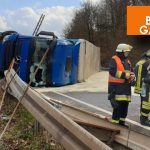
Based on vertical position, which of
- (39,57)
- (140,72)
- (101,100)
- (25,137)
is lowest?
(101,100)

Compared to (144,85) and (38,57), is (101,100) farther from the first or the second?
(38,57)

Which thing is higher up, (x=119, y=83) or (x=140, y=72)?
(x=140, y=72)

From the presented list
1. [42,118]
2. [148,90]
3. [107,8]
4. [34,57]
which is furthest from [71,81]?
[107,8]

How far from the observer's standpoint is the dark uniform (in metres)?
9.57

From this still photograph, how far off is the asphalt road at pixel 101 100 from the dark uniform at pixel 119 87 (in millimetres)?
1626

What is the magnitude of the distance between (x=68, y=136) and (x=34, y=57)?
15254mm

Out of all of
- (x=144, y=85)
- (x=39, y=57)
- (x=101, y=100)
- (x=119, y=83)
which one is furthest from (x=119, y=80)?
A: (x=39, y=57)

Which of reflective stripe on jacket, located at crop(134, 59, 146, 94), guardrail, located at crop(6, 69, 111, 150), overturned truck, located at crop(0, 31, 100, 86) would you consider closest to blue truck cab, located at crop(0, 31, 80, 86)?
overturned truck, located at crop(0, 31, 100, 86)

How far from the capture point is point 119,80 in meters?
9.62

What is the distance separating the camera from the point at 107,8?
248ft

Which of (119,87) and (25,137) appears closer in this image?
(25,137)

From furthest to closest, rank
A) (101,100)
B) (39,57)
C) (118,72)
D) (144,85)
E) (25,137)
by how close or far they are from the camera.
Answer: (39,57) < (101,100) < (144,85) < (118,72) < (25,137)

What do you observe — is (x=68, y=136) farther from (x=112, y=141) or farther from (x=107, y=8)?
(x=107, y=8)

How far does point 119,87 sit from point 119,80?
14 cm
